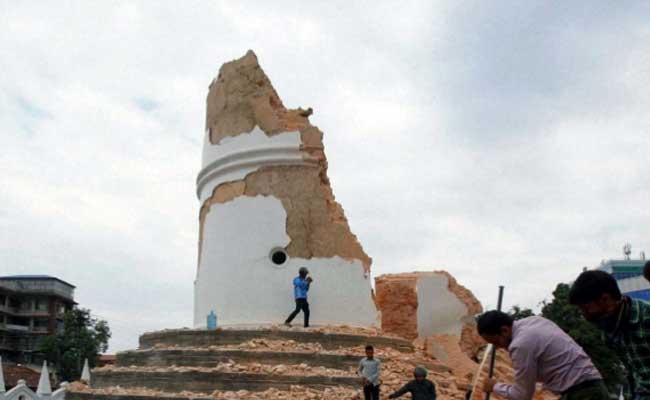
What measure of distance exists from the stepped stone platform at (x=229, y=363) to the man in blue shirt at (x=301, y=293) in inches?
25.1

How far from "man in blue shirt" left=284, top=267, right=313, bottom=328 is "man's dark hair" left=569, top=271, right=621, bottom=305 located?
23.3 feet

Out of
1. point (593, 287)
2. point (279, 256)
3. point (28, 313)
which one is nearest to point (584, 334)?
point (279, 256)

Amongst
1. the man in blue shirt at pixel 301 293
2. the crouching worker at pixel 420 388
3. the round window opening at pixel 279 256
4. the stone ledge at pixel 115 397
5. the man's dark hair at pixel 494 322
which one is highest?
the round window opening at pixel 279 256

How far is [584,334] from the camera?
23.4 metres

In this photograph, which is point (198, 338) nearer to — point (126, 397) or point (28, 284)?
point (126, 397)

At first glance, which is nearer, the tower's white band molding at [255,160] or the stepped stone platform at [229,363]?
the stepped stone platform at [229,363]

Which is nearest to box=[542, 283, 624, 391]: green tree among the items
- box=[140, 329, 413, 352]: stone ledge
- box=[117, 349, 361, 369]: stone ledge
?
box=[140, 329, 413, 352]: stone ledge

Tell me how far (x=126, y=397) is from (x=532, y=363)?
6.54 metres

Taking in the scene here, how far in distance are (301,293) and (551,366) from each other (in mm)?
6947

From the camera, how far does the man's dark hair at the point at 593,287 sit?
3162 mm

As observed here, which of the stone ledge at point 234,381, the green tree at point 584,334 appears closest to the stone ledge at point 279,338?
the stone ledge at point 234,381

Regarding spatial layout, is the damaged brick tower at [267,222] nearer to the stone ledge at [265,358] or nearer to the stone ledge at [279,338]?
the stone ledge at [279,338]

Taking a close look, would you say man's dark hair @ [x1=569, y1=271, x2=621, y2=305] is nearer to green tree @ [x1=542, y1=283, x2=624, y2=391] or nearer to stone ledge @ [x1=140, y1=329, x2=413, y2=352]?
stone ledge @ [x1=140, y1=329, x2=413, y2=352]

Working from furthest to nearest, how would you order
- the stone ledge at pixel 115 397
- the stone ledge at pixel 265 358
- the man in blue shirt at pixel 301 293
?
the man in blue shirt at pixel 301 293 < the stone ledge at pixel 265 358 < the stone ledge at pixel 115 397
